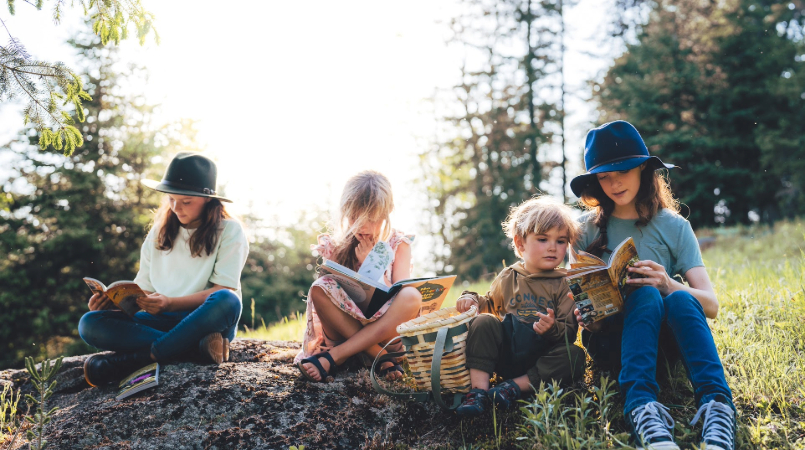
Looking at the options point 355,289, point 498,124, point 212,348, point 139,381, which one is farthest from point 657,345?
point 498,124

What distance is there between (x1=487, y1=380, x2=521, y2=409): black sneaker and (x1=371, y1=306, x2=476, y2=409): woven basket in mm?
148

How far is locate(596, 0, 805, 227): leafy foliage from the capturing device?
16.7 meters

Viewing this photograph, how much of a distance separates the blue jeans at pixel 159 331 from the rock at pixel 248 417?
168 millimetres

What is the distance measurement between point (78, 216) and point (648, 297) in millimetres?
14103

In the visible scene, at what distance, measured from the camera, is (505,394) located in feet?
8.42

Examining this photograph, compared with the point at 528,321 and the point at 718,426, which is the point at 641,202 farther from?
the point at 718,426

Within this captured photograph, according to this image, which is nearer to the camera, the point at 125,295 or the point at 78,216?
the point at 125,295

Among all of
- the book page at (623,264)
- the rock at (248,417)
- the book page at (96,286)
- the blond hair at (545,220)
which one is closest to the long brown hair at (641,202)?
the blond hair at (545,220)

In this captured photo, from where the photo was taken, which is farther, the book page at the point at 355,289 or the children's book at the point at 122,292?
the book page at the point at 355,289

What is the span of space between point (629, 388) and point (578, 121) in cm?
1657

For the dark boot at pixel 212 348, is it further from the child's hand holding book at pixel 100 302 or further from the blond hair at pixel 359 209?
the blond hair at pixel 359 209

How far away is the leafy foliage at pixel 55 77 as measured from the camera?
2.54 metres

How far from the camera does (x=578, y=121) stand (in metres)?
A: 17.5

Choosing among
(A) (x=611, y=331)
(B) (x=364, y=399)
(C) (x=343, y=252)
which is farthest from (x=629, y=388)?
(C) (x=343, y=252)
